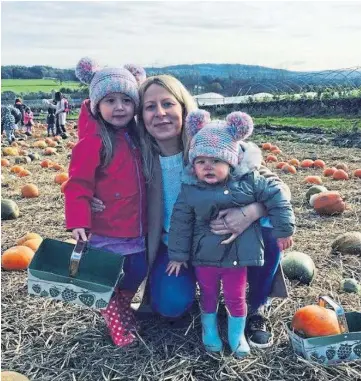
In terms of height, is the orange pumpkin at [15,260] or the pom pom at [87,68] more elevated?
the pom pom at [87,68]

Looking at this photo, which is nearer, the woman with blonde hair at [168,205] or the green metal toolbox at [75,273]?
the green metal toolbox at [75,273]

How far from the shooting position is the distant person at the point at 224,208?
3129 millimetres

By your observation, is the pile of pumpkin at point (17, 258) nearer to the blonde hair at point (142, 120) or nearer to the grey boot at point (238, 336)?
the blonde hair at point (142, 120)

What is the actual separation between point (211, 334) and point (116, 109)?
4.87 feet

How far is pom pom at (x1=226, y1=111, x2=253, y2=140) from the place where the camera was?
3086mm

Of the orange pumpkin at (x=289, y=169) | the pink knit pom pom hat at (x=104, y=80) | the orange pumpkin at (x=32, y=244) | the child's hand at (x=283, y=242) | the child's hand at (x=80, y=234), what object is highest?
the pink knit pom pom hat at (x=104, y=80)

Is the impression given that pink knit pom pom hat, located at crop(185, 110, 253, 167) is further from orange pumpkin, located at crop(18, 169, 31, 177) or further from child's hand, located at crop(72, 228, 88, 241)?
orange pumpkin, located at crop(18, 169, 31, 177)

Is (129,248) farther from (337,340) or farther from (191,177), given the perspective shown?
(337,340)

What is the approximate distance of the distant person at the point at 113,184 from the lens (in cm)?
337

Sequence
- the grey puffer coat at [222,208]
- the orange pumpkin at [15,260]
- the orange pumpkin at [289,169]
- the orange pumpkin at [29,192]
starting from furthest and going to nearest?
the orange pumpkin at [289,169], the orange pumpkin at [29,192], the orange pumpkin at [15,260], the grey puffer coat at [222,208]

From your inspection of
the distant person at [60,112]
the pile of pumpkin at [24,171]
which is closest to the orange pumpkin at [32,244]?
the pile of pumpkin at [24,171]

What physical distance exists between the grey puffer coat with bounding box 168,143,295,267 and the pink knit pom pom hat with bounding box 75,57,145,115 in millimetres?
658

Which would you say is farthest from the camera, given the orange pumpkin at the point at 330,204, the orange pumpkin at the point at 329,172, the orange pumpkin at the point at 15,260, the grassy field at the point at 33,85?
the grassy field at the point at 33,85

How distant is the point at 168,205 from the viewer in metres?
3.58
